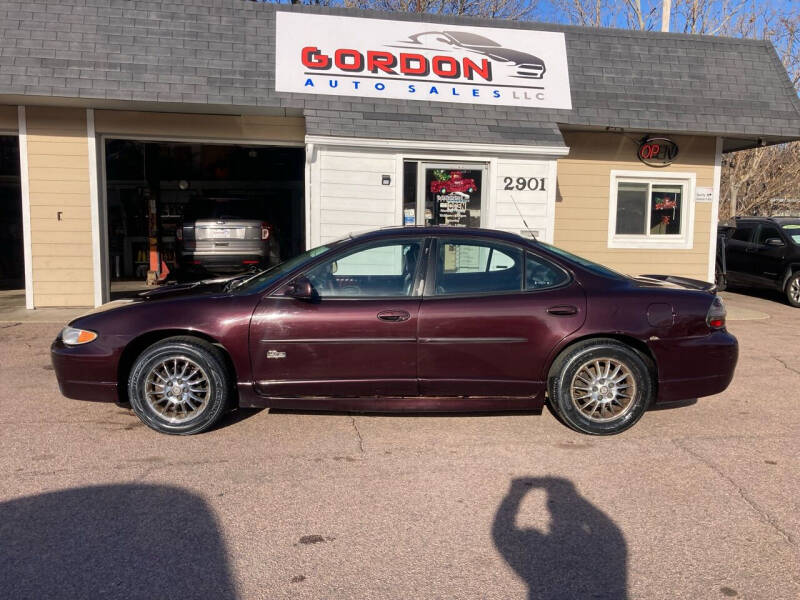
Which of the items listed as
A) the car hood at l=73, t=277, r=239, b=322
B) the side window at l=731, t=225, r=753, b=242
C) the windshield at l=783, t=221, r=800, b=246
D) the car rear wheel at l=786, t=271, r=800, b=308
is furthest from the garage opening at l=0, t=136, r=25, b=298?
the windshield at l=783, t=221, r=800, b=246

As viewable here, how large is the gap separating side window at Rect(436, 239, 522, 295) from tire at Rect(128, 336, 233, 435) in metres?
1.75

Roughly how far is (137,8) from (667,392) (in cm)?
953

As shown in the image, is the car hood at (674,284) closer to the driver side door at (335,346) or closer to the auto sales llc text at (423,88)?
the driver side door at (335,346)

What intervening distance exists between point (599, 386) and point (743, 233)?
1072 cm

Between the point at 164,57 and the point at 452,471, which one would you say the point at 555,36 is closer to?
the point at 164,57

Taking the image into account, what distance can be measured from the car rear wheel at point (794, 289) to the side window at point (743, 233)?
1492mm

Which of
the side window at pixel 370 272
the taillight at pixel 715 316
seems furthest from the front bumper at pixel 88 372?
the taillight at pixel 715 316

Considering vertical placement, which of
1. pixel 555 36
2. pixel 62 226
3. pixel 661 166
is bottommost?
pixel 62 226

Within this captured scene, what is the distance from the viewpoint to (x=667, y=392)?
16.4 feet

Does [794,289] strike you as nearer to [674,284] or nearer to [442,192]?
[442,192]

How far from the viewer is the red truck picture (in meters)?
10.1

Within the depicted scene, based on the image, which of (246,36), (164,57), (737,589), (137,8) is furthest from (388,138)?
(737,589)

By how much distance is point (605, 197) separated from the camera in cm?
1184

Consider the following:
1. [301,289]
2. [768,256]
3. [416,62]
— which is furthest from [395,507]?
[768,256]
